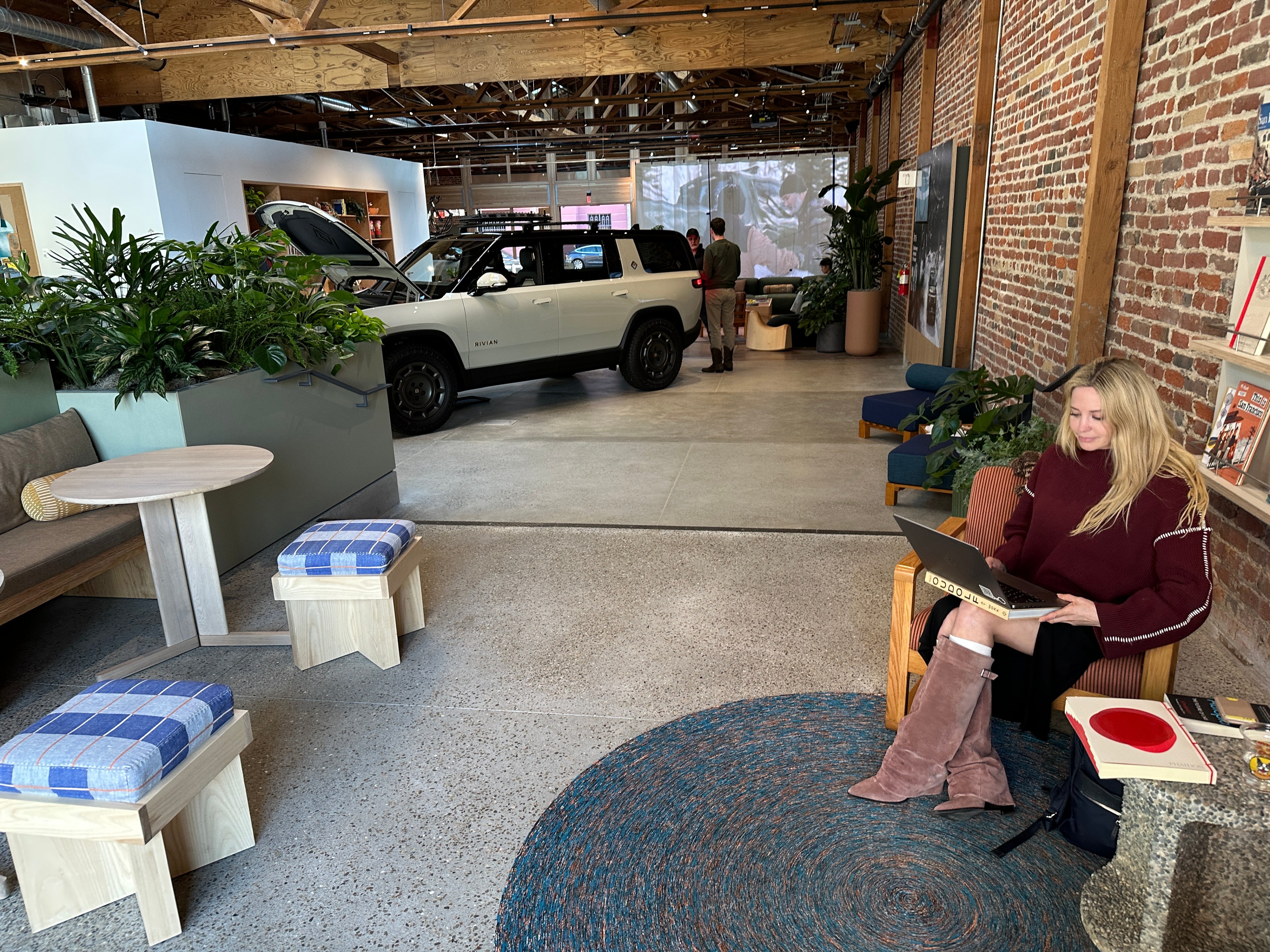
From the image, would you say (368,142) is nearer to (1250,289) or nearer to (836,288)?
(836,288)

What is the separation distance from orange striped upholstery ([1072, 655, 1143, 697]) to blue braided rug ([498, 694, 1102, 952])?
0.35m

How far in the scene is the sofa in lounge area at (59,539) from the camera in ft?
10.4

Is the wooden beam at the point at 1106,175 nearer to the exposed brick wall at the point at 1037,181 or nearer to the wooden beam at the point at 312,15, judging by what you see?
the exposed brick wall at the point at 1037,181

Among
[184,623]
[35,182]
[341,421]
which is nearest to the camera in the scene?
[184,623]

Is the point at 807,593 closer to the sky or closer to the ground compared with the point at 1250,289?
closer to the ground

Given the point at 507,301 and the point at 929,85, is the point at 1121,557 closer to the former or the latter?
the point at 507,301

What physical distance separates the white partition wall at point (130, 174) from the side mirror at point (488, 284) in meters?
4.56

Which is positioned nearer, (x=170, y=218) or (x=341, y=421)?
(x=341, y=421)

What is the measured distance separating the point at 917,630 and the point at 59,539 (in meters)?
3.26

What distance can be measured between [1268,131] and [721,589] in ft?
8.62

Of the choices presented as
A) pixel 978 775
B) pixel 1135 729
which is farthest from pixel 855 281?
pixel 1135 729

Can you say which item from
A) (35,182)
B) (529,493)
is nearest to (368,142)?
(35,182)

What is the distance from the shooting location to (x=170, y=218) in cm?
974

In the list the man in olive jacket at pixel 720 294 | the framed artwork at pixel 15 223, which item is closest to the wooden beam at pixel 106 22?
the framed artwork at pixel 15 223
